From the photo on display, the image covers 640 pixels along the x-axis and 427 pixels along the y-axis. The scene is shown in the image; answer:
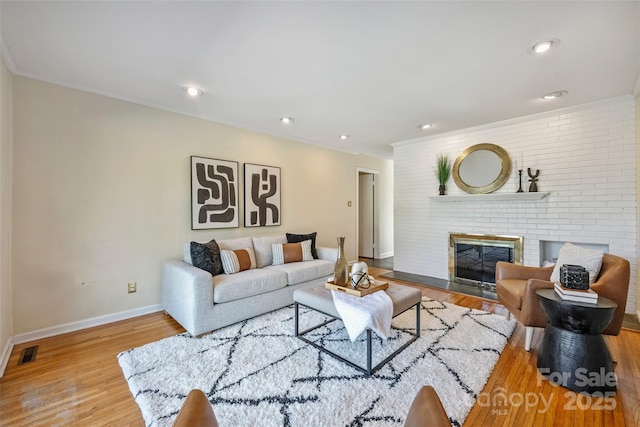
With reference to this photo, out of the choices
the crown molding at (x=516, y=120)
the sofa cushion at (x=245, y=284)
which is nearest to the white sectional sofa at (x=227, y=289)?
the sofa cushion at (x=245, y=284)

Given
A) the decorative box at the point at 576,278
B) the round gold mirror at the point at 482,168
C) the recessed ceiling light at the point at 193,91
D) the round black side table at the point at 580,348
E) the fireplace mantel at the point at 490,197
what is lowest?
the round black side table at the point at 580,348

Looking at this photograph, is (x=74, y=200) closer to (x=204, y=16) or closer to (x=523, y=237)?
(x=204, y=16)

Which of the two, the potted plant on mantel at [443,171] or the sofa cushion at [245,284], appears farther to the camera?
the potted plant on mantel at [443,171]

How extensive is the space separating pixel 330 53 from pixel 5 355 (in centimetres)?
349

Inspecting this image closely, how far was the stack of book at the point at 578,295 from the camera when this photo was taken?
181cm

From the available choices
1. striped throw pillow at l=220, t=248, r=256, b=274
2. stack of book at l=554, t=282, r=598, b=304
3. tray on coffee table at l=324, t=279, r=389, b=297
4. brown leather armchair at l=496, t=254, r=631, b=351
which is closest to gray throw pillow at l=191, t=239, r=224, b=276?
striped throw pillow at l=220, t=248, r=256, b=274

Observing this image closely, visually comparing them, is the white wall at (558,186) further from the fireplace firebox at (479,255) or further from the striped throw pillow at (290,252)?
the striped throw pillow at (290,252)

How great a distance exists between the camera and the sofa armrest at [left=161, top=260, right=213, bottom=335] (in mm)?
2465

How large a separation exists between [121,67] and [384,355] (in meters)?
3.27

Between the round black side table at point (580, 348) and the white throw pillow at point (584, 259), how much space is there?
1.43 feet

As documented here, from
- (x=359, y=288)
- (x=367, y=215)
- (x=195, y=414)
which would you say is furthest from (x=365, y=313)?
(x=367, y=215)

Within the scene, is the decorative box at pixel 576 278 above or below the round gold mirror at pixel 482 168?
below

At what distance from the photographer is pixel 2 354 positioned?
2.06 m

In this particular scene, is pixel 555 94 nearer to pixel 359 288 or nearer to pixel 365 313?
pixel 359 288
